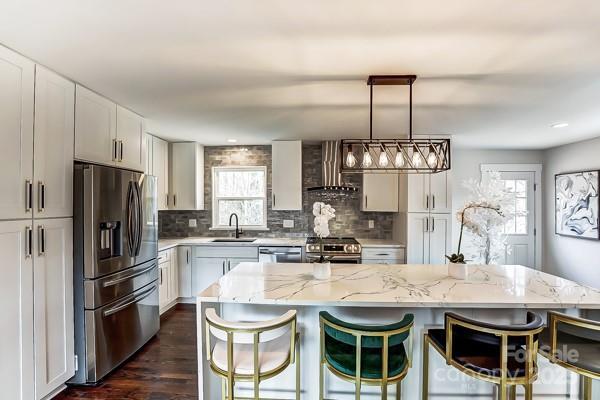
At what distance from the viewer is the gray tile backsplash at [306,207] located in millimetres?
4812

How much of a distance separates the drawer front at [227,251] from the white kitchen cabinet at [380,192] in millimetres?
1760

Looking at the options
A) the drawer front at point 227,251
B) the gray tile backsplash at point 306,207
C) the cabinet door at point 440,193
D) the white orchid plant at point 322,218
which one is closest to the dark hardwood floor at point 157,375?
the drawer front at point 227,251

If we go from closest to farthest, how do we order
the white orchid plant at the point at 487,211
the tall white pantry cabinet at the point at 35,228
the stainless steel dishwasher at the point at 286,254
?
the tall white pantry cabinet at the point at 35,228 < the white orchid plant at the point at 487,211 < the stainless steel dishwasher at the point at 286,254

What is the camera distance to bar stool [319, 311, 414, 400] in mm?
1540

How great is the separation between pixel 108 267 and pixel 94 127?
1.18 metres

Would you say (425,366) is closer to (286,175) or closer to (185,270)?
(286,175)

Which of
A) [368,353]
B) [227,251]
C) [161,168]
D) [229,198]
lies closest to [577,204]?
[368,353]

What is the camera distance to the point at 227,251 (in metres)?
4.25

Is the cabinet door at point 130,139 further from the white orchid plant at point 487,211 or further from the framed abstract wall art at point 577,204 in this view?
the framed abstract wall art at point 577,204

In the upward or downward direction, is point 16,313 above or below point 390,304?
below

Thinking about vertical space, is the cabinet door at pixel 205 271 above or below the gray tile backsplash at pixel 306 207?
below

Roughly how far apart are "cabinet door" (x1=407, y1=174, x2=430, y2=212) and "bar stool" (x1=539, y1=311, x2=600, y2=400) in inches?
91.6

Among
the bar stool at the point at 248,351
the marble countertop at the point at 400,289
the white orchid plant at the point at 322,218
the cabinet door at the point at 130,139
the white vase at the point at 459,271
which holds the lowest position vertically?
the bar stool at the point at 248,351

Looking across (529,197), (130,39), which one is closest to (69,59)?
(130,39)
